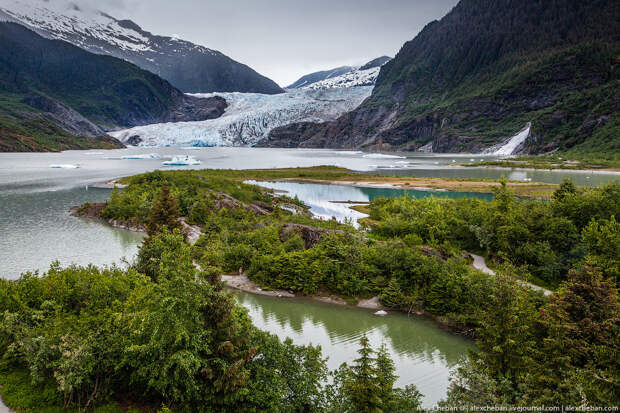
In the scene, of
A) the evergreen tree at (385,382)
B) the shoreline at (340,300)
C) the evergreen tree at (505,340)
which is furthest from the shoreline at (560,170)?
the evergreen tree at (385,382)

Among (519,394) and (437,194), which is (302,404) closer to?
(519,394)

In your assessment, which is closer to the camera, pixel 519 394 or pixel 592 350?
pixel 519 394

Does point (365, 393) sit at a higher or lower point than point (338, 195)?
higher

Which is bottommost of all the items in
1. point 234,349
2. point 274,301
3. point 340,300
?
point 340,300

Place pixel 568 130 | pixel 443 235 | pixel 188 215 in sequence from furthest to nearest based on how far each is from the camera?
pixel 568 130, pixel 188 215, pixel 443 235

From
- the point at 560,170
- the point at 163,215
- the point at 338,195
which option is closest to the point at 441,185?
the point at 338,195

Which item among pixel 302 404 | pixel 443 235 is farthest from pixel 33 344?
pixel 443 235

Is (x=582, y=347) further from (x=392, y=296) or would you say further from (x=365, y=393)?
(x=392, y=296)

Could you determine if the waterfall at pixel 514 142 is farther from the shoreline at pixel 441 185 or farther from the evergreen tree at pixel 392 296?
the evergreen tree at pixel 392 296
